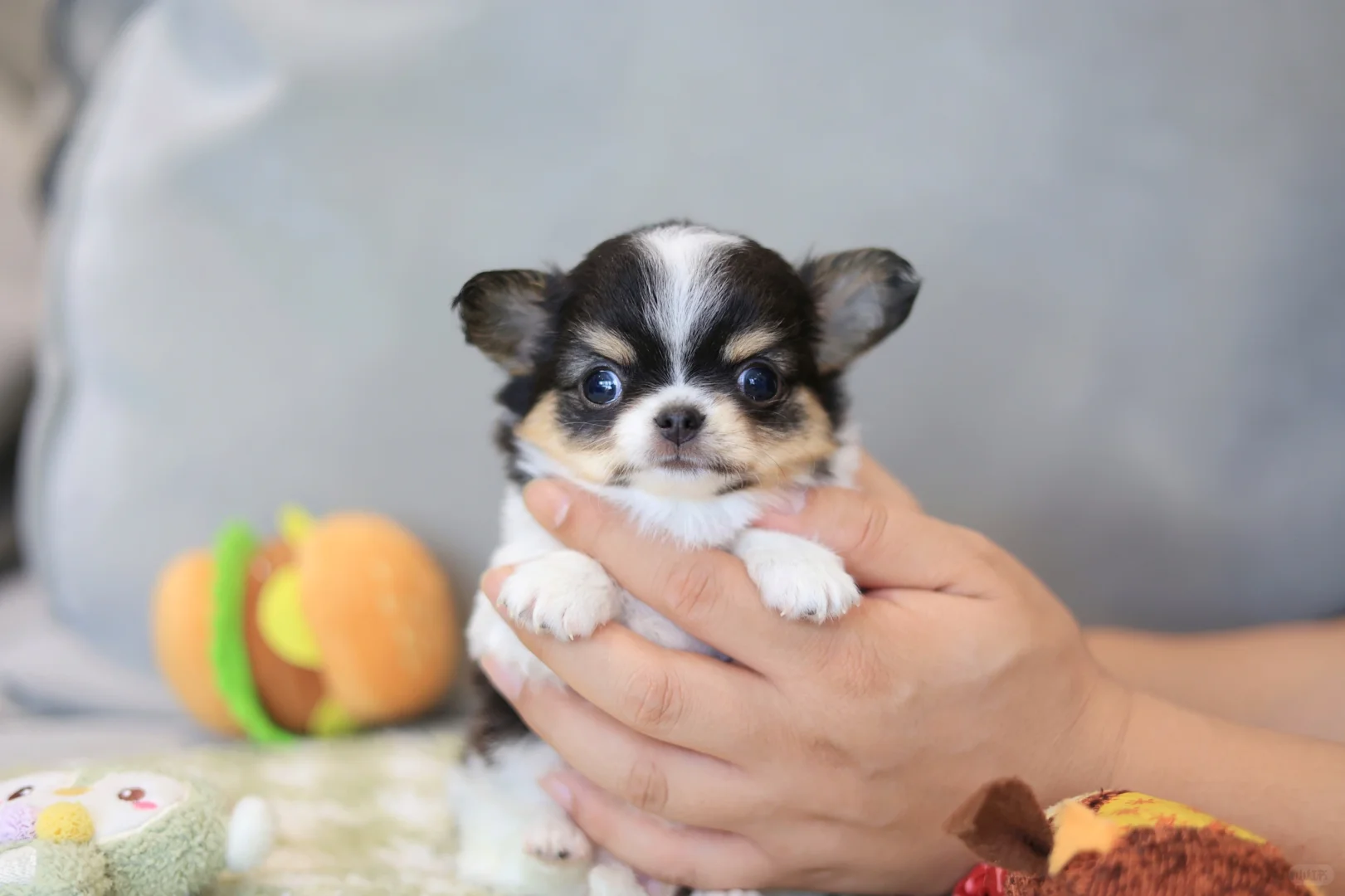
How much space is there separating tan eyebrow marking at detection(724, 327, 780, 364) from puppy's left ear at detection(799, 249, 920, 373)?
0.58 feet

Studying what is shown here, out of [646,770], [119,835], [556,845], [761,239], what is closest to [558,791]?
[556,845]

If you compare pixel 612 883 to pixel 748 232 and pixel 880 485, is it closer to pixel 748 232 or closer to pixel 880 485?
pixel 880 485

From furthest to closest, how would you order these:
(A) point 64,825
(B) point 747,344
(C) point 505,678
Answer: (C) point 505,678 < (B) point 747,344 < (A) point 64,825

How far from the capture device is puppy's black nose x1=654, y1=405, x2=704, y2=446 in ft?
4.26

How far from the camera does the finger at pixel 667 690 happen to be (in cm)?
132

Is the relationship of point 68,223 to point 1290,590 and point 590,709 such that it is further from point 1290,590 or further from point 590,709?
point 1290,590

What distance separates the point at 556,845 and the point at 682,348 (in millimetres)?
741

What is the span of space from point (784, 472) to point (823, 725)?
1.17 ft

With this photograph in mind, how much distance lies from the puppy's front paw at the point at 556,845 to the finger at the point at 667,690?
9.0 inches

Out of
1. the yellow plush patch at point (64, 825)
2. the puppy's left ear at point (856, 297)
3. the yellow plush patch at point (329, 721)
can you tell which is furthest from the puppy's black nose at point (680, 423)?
the yellow plush patch at point (329, 721)

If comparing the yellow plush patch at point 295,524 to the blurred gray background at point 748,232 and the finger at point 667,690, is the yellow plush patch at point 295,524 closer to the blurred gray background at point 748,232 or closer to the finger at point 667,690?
the blurred gray background at point 748,232

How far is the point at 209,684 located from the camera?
1.94 metres

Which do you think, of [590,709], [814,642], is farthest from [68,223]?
[814,642]

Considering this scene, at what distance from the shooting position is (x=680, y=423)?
130 centimetres
